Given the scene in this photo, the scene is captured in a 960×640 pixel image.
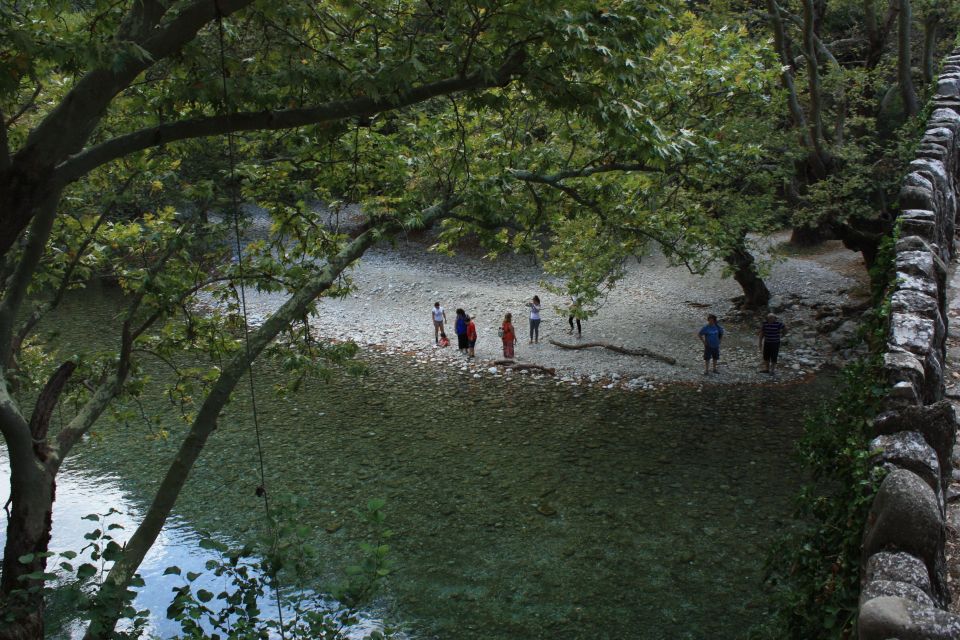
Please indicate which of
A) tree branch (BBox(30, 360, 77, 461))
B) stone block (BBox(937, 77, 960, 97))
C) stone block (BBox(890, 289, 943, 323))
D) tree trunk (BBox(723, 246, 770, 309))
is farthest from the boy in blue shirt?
tree branch (BBox(30, 360, 77, 461))

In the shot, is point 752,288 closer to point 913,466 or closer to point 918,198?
point 918,198

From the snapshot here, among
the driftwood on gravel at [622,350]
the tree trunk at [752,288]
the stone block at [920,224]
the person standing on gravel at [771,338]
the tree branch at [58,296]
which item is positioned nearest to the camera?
the stone block at [920,224]

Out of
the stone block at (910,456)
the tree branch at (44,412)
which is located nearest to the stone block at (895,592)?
the stone block at (910,456)

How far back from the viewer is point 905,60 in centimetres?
1477

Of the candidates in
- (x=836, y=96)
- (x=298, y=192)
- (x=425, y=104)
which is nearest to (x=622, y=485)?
(x=298, y=192)

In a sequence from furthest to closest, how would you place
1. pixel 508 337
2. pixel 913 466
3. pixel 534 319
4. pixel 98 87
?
1. pixel 534 319
2. pixel 508 337
3. pixel 98 87
4. pixel 913 466

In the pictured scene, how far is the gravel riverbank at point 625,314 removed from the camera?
17.2 m

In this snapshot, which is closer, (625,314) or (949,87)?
(949,87)

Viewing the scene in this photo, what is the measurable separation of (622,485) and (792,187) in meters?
9.20

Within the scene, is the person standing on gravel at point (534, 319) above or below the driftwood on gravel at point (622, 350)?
above

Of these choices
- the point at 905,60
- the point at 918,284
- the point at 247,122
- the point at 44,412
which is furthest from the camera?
the point at 905,60

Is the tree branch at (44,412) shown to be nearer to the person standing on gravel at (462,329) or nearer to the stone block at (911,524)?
the stone block at (911,524)

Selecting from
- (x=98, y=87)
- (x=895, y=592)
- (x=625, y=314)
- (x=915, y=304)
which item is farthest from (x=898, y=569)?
(x=625, y=314)

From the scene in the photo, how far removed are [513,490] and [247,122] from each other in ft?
26.0
